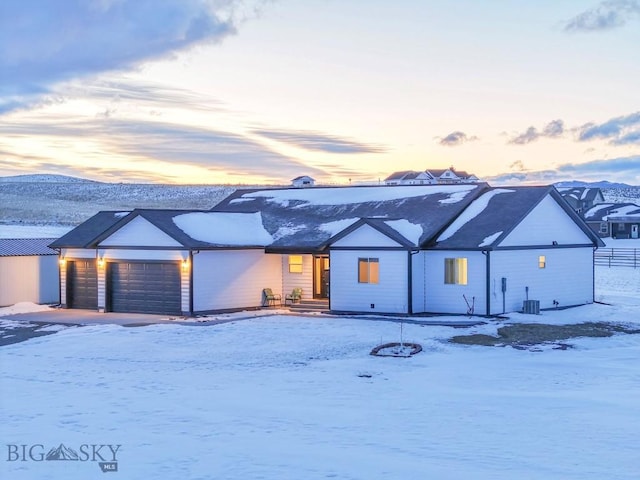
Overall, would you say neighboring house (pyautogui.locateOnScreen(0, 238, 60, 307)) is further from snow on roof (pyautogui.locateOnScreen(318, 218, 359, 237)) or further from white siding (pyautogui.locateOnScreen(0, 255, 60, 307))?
snow on roof (pyautogui.locateOnScreen(318, 218, 359, 237))

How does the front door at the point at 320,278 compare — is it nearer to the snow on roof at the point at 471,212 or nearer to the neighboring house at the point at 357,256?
the neighboring house at the point at 357,256

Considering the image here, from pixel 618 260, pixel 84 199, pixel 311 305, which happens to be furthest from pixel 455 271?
pixel 84 199

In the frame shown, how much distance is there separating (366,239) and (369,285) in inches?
68.8

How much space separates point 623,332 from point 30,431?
66.8 feet

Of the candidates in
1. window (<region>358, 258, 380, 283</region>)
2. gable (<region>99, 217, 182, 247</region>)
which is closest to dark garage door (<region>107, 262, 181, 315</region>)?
gable (<region>99, 217, 182, 247</region>)

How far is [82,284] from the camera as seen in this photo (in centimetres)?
3647

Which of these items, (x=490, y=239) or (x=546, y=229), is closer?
(x=490, y=239)

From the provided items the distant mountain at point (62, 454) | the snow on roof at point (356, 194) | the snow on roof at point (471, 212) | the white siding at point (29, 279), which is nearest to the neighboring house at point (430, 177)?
the snow on roof at point (356, 194)

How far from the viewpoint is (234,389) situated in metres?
19.4

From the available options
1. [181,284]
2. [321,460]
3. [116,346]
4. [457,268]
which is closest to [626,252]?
[457,268]

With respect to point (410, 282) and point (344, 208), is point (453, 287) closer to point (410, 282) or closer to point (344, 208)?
point (410, 282)

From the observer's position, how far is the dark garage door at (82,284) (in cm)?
3600

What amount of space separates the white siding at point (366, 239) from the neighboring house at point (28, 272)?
45.5 ft

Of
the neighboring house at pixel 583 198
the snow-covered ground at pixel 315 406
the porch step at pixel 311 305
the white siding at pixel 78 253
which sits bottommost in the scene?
the snow-covered ground at pixel 315 406
